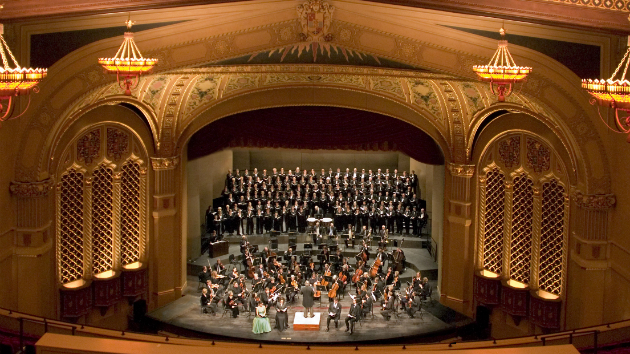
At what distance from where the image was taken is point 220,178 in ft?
71.9

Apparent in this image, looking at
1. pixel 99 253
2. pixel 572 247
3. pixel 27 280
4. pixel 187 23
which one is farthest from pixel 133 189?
pixel 572 247

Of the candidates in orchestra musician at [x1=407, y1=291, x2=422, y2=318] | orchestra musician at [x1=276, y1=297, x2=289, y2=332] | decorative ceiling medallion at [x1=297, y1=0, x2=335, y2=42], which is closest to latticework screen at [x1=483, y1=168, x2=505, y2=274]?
orchestra musician at [x1=407, y1=291, x2=422, y2=318]

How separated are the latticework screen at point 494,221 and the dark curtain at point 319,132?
1.49m

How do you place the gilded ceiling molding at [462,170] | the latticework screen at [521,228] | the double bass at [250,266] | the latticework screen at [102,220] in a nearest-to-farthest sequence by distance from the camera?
the latticework screen at [521,228]
the latticework screen at [102,220]
the gilded ceiling molding at [462,170]
the double bass at [250,266]

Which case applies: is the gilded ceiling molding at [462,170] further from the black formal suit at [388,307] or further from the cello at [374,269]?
the black formal suit at [388,307]

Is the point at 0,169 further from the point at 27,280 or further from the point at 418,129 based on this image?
the point at 418,129

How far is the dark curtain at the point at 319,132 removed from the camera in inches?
695

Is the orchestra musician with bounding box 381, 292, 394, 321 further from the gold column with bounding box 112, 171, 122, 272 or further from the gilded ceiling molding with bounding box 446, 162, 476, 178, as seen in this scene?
the gold column with bounding box 112, 171, 122, 272

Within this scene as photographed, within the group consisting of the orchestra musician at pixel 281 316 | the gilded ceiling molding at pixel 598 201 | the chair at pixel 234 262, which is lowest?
the orchestra musician at pixel 281 316

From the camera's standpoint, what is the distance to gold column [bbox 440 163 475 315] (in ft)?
55.1

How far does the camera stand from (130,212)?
55.6 ft

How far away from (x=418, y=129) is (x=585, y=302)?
581 centimetres

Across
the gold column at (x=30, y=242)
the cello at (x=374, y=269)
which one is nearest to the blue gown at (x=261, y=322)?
the cello at (x=374, y=269)

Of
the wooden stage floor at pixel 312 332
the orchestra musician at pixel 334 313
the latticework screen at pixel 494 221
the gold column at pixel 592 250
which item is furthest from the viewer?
the latticework screen at pixel 494 221
